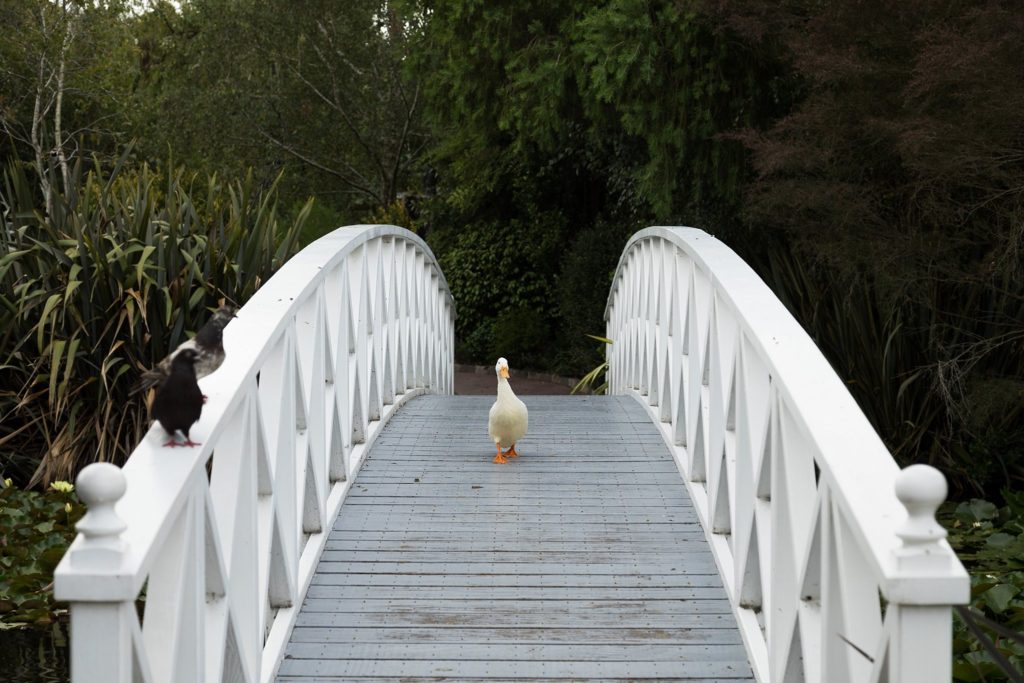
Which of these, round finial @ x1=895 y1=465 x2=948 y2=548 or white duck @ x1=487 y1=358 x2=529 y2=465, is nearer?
round finial @ x1=895 y1=465 x2=948 y2=548

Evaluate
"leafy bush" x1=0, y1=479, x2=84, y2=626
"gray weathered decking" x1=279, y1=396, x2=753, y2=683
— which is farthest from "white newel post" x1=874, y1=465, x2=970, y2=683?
"leafy bush" x1=0, y1=479, x2=84, y2=626

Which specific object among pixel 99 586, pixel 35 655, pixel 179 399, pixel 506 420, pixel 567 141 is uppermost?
pixel 567 141

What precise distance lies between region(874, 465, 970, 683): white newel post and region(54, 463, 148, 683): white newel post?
142 centimetres

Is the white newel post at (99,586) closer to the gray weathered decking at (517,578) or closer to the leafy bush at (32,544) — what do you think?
the gray weathered decking at (517,578)

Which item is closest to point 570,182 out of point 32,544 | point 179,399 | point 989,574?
point 989,574

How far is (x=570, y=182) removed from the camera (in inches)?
664

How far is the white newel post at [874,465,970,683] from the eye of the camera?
206cm

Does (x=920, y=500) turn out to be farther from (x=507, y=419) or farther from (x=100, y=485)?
(x=507, y=419)

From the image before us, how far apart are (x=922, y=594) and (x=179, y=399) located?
1.59m

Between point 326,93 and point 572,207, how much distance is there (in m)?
5.25

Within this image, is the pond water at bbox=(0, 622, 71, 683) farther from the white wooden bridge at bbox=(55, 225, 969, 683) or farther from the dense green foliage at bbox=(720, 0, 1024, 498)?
the dense green foliage at bbox=(720, 0, 1024, 498)

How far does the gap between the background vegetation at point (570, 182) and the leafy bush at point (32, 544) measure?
0.23m

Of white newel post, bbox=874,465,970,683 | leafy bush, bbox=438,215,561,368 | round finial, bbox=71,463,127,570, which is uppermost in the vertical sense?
round finial, bbox=71,463,127,570

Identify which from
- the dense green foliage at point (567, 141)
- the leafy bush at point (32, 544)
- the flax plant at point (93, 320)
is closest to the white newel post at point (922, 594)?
the leafy bush at point (32, 544)
